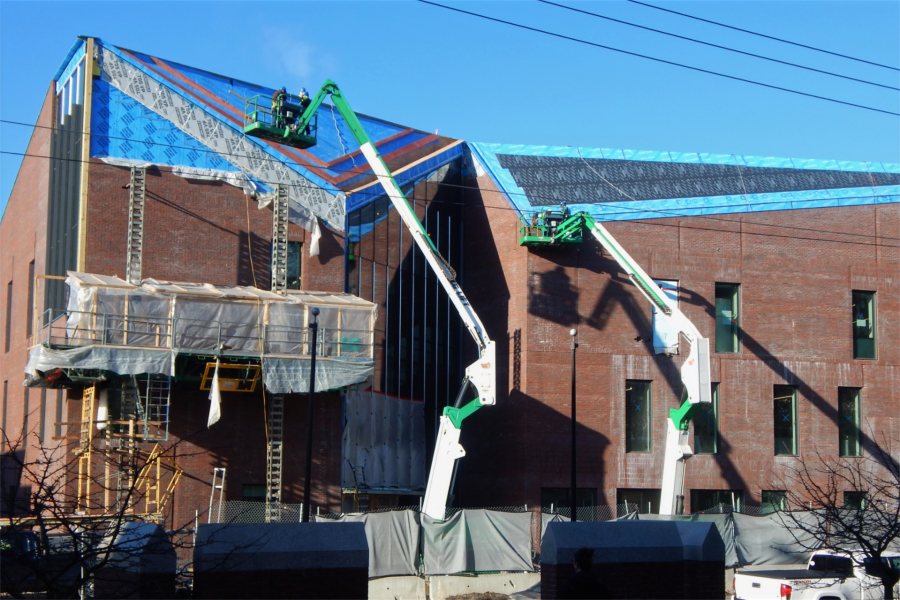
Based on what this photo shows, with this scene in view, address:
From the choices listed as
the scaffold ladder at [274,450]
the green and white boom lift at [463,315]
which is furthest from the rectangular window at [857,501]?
the scaffold ladder at [274,450]

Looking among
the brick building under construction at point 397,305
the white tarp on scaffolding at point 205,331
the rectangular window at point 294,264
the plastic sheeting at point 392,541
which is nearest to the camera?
the plastic sheeting at point 392,541

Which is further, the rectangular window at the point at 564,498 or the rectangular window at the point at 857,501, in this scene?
the rectangular window at the point at 564,498

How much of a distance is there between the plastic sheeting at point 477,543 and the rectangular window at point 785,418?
14.9 m

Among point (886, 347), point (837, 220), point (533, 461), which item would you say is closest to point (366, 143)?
point (533, 461)

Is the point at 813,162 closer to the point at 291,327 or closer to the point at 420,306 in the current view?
the point at 420,306

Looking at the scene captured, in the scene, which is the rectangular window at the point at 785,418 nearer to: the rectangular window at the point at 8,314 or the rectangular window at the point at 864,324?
the rectangular window at the point at 864,324

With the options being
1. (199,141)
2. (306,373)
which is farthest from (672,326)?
(199,141)

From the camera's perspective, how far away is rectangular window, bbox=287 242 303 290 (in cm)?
3838

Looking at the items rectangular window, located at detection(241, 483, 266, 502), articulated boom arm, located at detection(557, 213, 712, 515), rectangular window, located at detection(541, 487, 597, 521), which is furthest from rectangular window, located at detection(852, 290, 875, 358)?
rectangular window, located at detection(241, 483, 266, 502)

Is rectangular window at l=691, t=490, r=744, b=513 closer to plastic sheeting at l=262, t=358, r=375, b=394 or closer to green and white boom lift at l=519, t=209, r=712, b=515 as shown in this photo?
green and white boom lift at l=519, t=209, r=712, b=515

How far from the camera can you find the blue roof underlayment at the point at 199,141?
36000 millimetres

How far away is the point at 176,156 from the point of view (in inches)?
1443

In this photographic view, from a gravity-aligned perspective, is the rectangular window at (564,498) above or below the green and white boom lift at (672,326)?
below

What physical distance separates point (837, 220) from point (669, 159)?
7044 millimetres
